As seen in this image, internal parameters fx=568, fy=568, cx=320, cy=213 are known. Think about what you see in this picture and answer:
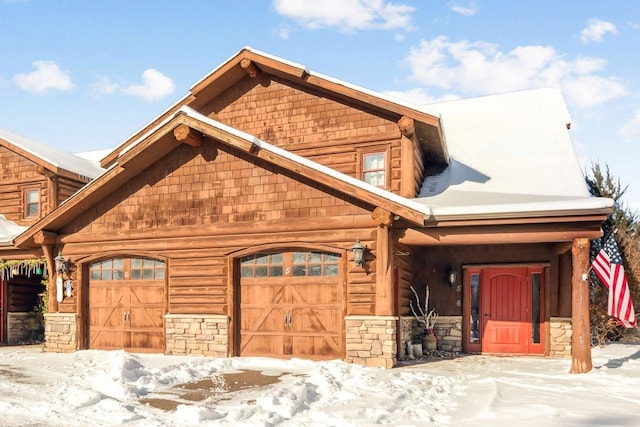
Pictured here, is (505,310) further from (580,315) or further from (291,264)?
(291,264)

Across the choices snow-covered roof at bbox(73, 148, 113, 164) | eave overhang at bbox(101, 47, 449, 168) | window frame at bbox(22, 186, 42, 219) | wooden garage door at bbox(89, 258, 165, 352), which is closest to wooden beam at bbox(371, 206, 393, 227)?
eave overhang at bbox(101, 47, 449, 168)

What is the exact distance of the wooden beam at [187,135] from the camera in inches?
471

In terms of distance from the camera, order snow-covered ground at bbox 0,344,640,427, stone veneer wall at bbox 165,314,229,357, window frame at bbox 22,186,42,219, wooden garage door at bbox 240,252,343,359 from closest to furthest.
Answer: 1. snow-covered ground at bbox 0,344,640,427
2. wooden garage door at bbox 240,252,343,359
3. stone veneer wall at bbox 165,314,229,357
4. window frame at bbox 22,186,42,219

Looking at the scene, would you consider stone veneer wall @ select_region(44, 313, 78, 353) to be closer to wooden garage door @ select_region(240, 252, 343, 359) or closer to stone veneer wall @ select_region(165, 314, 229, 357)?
stone veneer wall @ select_region(165, 314, 229, 357)

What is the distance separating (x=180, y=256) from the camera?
12.6 m

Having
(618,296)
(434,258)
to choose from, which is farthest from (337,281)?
(618,296)

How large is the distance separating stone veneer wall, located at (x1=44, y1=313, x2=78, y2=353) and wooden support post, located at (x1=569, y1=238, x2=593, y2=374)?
10.7 m

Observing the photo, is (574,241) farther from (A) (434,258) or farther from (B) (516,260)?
(A) (434,258)

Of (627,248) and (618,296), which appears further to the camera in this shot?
(627,248)

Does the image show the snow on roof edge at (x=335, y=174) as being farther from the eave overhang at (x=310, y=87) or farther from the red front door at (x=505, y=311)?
the red front door at (x=505, y=311)

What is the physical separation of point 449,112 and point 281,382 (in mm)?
12108

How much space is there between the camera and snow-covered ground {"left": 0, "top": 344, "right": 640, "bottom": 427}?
660 centimetres

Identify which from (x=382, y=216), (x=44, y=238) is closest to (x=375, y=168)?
(x=382, y=216)

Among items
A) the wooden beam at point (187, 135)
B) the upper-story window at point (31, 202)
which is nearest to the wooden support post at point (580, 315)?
the wooden beam at point (187, 135)
